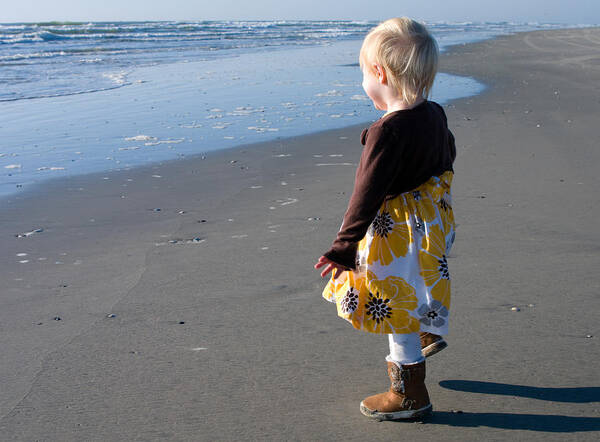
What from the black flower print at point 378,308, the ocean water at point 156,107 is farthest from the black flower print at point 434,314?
the ocean water at point 156,107

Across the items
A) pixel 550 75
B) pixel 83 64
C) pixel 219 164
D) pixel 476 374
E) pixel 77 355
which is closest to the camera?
pixel 476 374

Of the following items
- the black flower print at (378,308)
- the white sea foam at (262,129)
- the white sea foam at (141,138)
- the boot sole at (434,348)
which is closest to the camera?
the black flower print at (378,308)

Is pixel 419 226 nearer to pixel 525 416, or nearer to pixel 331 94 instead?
pixel 525 416

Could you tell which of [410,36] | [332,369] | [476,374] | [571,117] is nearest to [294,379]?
[332,369]

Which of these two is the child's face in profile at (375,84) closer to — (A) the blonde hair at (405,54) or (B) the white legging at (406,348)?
(A) the blonde hair at (405,54)

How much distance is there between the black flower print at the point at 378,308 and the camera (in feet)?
6.82

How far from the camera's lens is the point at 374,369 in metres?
2.51

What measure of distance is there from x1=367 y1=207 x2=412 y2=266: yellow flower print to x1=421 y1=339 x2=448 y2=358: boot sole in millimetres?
534

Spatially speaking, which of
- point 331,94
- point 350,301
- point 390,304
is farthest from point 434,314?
point 331,94

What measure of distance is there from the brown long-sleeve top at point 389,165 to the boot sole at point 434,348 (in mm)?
606

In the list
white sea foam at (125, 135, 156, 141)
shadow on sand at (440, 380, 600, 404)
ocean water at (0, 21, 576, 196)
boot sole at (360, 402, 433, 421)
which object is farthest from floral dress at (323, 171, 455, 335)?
white sea foam at (125, 135, 156, 141)

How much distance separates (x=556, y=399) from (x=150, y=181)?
4165 mm

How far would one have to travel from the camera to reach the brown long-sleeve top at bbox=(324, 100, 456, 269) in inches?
77.6

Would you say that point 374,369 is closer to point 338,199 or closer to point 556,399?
point 556,399
